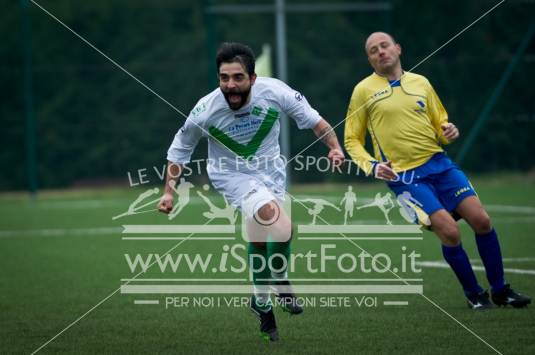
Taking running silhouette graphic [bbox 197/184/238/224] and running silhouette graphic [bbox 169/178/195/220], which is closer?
running silhouette graphic [bbox 197/184/238/224]

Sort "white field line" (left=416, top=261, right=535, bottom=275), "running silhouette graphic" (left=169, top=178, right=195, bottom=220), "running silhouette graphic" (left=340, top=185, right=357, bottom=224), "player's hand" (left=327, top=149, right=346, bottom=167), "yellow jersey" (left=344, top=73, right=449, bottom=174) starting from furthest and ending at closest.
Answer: "running silhouette graphic" (left=169, top=178, right=195, bottom=220) < "running silhouette graphic" (left=340, top=185, right=357, bottom=224) < "white field line" (left=416, top=261, right=535, bottom=275) < "yellow jersey" (left=344, top=73, right=449, bottom=174) < "player's hand" (left=327, top=149, right=346, bottom=167)

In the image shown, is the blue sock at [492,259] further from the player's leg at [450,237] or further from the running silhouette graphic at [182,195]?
the running silhouette graphic at [182,195]

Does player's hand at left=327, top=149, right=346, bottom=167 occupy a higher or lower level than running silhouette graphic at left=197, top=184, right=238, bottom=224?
higher

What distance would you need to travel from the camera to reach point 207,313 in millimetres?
7426

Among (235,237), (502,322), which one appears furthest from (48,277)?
(502,322)

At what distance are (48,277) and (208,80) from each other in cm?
1082

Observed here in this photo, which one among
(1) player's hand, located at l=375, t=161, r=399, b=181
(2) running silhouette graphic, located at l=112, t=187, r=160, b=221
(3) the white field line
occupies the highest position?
(1) player's hand, located at l=375, t=161, r=399, b=181

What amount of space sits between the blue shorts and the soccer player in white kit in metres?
0.88

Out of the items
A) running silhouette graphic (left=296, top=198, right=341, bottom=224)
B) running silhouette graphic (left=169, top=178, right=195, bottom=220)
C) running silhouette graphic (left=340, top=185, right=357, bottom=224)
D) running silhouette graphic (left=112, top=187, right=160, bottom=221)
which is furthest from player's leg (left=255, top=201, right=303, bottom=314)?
running silhouette graphic (left=112, top=187, right=160, bottom=221)

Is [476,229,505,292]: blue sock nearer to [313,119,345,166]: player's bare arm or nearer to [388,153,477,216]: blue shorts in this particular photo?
[388,153,477,216]: blue shorts

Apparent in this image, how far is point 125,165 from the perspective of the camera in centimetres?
2061

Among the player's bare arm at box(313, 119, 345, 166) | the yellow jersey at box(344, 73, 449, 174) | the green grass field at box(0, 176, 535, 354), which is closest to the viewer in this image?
the green grass field at box(0, 176, 535, 354)

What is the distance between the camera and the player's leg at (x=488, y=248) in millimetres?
7141

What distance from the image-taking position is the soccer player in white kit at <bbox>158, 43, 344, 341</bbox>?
6.60 metres
